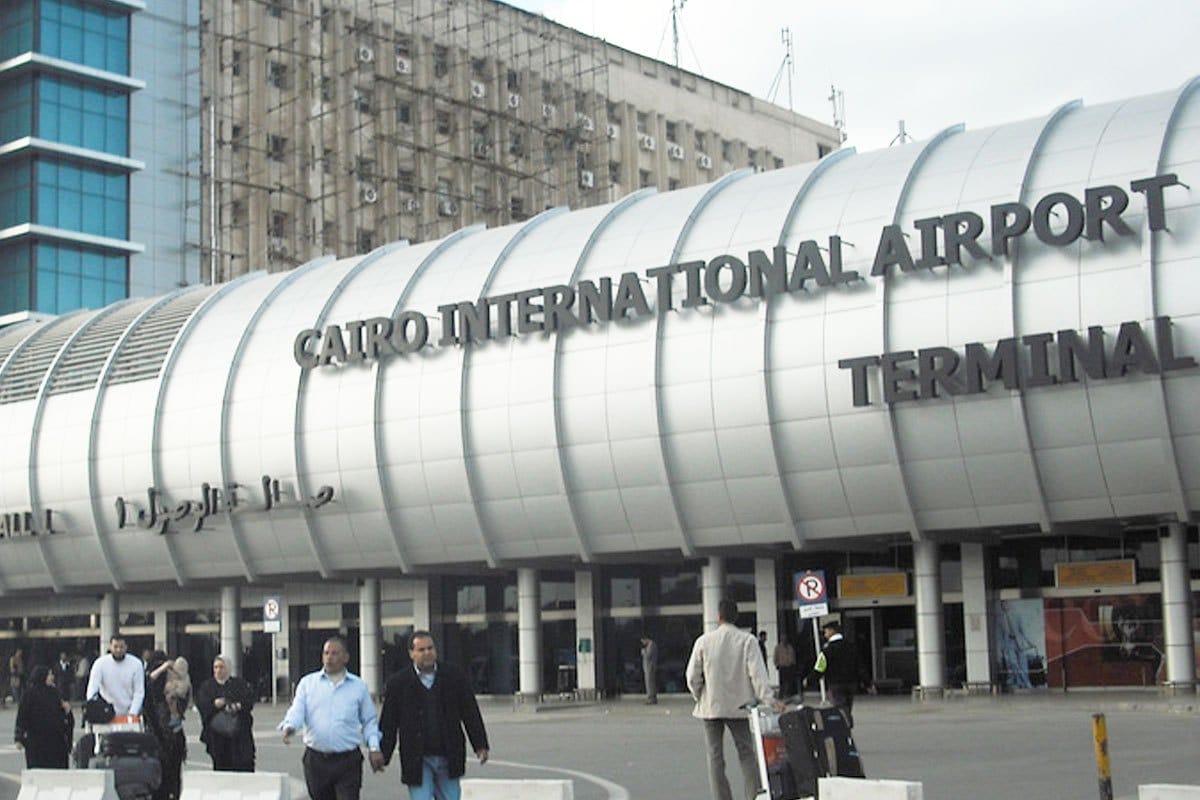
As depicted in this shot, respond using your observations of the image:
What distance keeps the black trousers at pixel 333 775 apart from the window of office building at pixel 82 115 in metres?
66.8

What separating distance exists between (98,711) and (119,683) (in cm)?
69

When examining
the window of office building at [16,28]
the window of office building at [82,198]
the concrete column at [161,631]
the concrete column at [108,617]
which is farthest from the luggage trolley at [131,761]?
the window of office building at [16,28]

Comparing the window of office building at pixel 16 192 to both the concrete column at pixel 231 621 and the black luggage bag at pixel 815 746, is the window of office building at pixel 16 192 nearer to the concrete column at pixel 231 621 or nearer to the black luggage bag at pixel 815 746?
the concrete column at pixel 231 621

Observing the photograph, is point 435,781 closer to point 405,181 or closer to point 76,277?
point 76,277

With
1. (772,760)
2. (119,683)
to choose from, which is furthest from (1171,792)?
(119,683)

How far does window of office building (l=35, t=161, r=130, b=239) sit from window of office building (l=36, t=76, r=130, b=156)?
114 cm

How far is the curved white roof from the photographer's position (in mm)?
37625

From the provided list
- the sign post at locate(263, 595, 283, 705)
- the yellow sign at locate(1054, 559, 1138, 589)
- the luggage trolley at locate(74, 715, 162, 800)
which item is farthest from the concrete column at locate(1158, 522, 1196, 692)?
the luggage trolley at locate(74, 715, 162, 800)

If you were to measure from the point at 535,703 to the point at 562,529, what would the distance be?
196 inches

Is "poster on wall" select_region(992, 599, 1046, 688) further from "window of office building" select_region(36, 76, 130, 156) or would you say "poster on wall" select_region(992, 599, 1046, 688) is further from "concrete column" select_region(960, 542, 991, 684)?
"window of office building" select_region(36, 76, 130, 156)

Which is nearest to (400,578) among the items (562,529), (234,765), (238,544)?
(238,544)

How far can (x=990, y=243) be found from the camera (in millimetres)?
38844

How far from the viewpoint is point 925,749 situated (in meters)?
25.5

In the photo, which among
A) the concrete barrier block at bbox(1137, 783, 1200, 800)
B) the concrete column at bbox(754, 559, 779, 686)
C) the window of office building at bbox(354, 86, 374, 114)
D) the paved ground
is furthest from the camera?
the window of office building at bbox(354, 86, 374, 114)
